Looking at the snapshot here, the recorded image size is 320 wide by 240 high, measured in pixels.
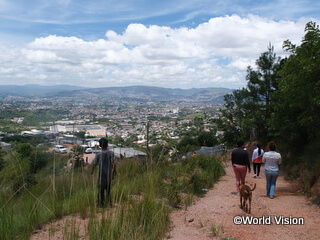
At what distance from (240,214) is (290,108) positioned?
6.83 m

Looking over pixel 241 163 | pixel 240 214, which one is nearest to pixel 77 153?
pixel 240 214

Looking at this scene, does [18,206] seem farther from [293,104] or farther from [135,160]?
[293,104]

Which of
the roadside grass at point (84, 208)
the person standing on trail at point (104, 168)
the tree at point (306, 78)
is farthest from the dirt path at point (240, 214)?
the tree at point (306, 78)

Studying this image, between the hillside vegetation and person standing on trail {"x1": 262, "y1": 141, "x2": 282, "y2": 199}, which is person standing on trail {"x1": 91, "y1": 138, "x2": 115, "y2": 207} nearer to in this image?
person standing on trail {"x1": 262, "y1": 141, "x2": 282, "y2": 199}

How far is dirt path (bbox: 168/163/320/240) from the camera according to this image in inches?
165

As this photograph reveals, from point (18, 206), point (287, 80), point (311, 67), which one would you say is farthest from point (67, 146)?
point (287, 80)

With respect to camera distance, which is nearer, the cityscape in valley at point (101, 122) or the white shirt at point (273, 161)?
the white shirt at point (273, 161)

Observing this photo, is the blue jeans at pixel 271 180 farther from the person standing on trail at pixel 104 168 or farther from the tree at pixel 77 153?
the tree at pixel 77 153

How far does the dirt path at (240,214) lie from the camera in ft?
→ 13.8

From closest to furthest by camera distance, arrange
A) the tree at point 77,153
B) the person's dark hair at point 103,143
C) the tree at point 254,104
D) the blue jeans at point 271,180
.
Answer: the tree at point 77,153, the person's dark hair at point 103,143, the blue jeans at point 271,180, the tree at point 254,104

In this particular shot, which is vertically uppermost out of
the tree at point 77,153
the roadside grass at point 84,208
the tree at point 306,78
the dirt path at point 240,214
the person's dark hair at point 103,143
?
the tree at point 306,78

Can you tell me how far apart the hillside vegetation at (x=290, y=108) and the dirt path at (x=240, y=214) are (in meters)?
0.71

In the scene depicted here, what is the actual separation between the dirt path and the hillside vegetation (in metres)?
0.71

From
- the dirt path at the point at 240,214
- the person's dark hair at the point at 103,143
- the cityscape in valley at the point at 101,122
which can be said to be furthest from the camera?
the cityscape in valley at the point at 101,122
